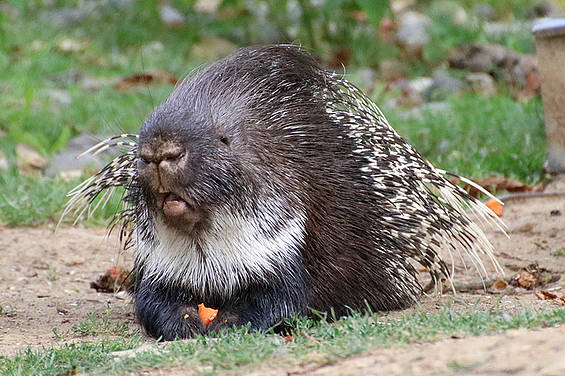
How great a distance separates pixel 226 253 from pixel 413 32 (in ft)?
24.3

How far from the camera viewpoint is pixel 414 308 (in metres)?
3.57

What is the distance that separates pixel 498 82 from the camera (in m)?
8.36

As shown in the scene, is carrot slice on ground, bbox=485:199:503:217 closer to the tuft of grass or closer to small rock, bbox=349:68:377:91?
the tuft of grass

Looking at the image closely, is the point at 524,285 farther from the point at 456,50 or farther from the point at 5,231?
the point at 456,50

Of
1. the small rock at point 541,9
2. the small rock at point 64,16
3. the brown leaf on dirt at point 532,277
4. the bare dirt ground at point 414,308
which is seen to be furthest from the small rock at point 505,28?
the brown leaf on dirt at point 532,277

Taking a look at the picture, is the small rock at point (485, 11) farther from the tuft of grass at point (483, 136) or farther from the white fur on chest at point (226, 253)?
the white fur on chest at point (226, 253)

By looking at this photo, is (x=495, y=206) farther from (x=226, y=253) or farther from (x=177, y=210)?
(x=177, y=210)

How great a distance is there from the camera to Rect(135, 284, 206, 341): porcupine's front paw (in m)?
3.16

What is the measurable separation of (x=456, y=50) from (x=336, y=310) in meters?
6.22

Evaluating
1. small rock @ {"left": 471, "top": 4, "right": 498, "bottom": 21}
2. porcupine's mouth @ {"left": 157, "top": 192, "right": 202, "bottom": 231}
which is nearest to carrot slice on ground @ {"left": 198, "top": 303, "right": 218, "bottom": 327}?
porcupine's mouth @ {"left": 157, "top": 192, "right": 202, "bottom": 231}

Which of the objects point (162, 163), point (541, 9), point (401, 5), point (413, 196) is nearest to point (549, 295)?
point (413, 196)

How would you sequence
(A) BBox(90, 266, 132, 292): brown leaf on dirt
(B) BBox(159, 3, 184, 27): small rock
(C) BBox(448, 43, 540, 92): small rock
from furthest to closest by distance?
(B) BBox(159, 3, 184, 27): small rock
(C) BBox(448, 43, 540, 92): small rock
(A) BBox(90, 266, 132, 292): brown leaf on dirt

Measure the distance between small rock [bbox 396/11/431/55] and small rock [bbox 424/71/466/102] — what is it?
1.04m

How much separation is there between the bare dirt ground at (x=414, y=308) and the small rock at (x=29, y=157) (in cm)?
119
